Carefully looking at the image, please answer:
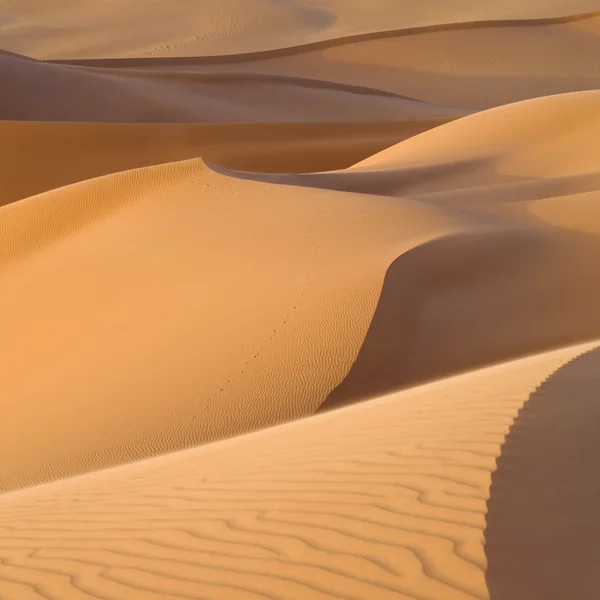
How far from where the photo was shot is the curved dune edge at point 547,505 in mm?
2432

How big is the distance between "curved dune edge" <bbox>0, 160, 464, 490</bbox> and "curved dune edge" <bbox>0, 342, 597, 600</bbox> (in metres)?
1.59

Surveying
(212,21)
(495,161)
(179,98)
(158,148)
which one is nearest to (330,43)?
(212,21)

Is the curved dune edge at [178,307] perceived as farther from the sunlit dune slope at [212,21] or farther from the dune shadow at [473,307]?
the sunlit dune slope at [212,21]

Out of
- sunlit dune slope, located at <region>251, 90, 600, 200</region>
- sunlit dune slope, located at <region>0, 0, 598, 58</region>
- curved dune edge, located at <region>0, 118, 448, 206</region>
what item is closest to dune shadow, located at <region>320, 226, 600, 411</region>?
sunlit dune slope, located at <region>251, 90, 600, 200</region>

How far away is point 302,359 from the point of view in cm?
588

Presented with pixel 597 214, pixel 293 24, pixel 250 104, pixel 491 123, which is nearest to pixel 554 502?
pixel 597 214

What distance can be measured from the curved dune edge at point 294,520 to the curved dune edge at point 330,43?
2144cm

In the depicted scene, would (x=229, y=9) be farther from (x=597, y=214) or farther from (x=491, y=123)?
(x=597, y=214)

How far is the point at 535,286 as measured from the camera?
22.8 feet

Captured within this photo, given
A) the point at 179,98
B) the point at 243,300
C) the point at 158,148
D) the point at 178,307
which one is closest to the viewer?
the point at 243,300

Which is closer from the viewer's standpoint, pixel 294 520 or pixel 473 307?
pixel 294 520

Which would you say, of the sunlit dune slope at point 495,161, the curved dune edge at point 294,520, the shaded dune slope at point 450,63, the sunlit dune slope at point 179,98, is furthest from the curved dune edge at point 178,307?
the shaded dune slope at point 450,63

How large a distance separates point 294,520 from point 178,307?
4.01 m

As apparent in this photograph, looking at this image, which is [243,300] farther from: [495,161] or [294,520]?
[495,161]
